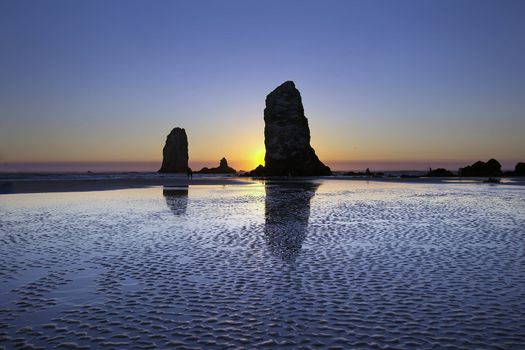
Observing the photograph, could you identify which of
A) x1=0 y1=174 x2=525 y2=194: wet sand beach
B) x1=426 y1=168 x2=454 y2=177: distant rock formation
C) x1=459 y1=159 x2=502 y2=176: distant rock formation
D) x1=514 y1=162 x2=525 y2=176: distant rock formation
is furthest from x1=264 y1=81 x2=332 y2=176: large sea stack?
x1=514 y1=162 x2=525 y2=176: distant rock formation

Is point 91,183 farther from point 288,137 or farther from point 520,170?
point 520,170

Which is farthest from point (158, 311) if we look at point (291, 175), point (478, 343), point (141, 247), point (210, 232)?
point (291, 175)

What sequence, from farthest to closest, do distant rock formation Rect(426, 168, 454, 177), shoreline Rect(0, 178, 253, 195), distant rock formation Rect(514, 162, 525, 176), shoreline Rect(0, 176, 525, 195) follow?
distant rock formation Rect(426, 168, 454, 177)
distant rock formation Rect(514, 162, 525, 176)
shoreline Rect(0, 176, 525, 195)
shoreline Rect(0, 178, 253, 195)

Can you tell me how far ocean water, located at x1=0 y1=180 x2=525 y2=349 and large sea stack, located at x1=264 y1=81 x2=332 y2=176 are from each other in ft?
363

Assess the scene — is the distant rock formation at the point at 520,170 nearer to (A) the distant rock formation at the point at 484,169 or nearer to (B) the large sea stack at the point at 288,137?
(A) the distant rock formation at the point at 484,169

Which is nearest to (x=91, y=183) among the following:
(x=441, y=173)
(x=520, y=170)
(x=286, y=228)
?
(x=286, y=228)

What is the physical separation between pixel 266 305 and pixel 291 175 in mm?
119498

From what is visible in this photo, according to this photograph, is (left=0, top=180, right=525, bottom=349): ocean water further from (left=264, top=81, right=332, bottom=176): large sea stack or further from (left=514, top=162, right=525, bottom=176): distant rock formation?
(left=264, top=81, right=332, bottom=176): large sea stack

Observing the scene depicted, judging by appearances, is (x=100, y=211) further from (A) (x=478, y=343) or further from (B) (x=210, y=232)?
(A) (x=478, y=343)

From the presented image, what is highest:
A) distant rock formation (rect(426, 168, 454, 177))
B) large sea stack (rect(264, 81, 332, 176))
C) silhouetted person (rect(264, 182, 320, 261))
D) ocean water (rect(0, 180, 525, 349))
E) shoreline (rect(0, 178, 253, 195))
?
large sea stack (rect(264, 81, 332, 176))

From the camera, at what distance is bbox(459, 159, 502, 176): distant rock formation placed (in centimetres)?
11338

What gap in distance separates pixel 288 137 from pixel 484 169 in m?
59.7

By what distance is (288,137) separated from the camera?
440ft

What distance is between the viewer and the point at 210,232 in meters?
19.2
